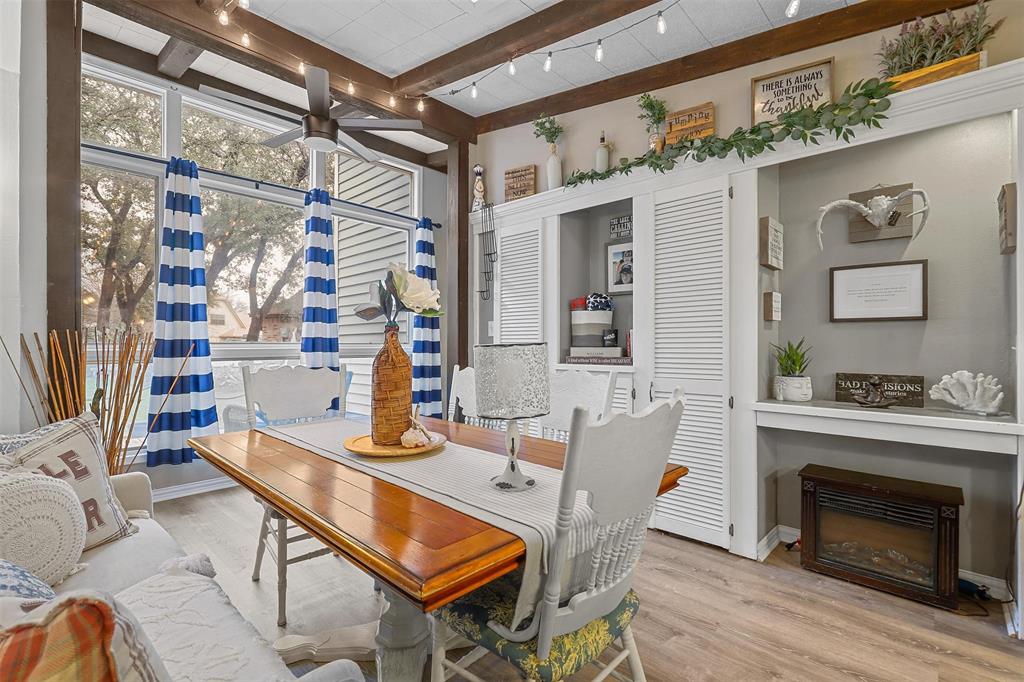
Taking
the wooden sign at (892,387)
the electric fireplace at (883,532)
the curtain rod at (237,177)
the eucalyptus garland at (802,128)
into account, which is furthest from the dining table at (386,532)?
the curtain rod at (237,177)

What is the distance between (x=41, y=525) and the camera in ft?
4.45

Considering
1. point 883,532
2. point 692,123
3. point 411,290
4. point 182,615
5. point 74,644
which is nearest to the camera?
point 74,644

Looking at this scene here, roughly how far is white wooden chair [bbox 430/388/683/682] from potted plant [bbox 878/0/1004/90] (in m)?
2.26

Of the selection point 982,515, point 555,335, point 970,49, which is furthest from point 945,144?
A: point 555,335

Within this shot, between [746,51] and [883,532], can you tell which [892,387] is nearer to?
[883,532]

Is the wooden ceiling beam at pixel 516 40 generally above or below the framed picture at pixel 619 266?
above

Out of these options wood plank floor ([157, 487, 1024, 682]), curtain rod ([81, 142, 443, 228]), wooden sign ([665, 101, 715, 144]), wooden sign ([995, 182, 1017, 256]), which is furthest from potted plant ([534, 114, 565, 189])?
wood plank floor ([157, 487, 1024, 682])

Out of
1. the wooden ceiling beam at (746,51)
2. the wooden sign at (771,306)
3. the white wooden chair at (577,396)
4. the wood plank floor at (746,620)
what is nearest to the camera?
the wood plank floor at (746,620)

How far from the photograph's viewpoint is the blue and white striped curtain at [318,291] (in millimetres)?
3863

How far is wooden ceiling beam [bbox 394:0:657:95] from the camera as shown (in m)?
2.60

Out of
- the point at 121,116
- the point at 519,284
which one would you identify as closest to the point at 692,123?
the point at 519,284

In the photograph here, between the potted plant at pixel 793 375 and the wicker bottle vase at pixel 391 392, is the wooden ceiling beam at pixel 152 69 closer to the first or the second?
the wicker bottle vase at pixel 391 392

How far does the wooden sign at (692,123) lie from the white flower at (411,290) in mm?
2170

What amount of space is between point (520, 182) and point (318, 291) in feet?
5.92
